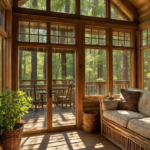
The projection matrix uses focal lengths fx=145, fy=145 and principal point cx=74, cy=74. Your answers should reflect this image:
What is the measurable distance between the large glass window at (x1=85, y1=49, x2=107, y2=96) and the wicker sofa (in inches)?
25.7

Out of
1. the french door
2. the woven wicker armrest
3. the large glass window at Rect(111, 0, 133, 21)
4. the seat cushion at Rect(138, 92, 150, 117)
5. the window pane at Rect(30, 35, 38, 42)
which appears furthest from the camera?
the large glass window at Rect(111, 0, 133, 21)

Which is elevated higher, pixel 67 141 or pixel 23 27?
pixel 23 27

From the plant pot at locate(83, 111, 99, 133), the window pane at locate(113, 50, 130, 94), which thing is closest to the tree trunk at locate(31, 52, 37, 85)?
the plant pot at locate(83, 111, 99, 133)

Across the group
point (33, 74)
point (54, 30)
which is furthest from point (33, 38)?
point (33, 74)

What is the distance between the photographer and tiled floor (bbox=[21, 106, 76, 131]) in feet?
12.6

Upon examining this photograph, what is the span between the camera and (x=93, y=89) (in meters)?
4.11

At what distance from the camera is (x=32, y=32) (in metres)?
3.63

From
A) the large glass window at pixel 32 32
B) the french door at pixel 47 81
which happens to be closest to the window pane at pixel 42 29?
the large glass window at pixel 32 32

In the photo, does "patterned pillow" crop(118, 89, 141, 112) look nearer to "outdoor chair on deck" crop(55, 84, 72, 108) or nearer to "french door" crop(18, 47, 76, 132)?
"french door" crop(18, 47, 76, 132)

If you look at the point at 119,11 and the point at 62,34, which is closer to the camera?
the point at 62,34

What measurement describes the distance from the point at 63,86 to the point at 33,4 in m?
2.35

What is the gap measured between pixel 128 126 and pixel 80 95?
5.12 feet

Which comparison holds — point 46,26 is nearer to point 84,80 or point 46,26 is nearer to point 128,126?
point 84,80

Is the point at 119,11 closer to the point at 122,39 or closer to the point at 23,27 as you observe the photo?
the point at 122,39
